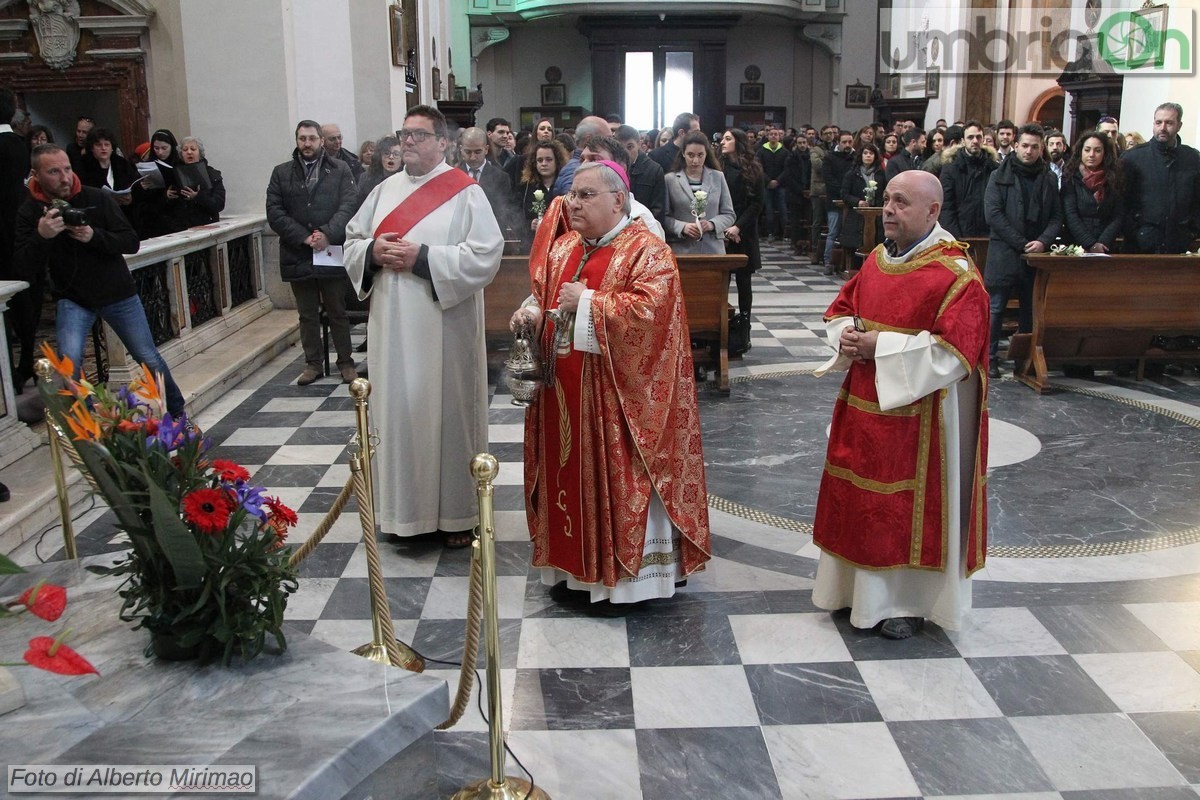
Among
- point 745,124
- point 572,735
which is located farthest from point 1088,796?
point 745,124

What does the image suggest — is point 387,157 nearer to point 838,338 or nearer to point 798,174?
point 838,338

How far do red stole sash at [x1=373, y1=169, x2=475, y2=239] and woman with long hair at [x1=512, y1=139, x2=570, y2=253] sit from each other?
2.65m

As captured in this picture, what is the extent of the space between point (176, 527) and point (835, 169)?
502 inches

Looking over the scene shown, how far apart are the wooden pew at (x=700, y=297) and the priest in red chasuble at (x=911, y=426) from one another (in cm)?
357

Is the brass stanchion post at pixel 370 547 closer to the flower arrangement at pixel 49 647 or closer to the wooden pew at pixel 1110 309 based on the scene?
the flower arrangement at pixel 49 647

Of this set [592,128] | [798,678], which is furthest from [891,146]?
[798,678]

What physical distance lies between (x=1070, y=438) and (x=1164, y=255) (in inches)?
80.6

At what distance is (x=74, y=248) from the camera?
5.55 meters

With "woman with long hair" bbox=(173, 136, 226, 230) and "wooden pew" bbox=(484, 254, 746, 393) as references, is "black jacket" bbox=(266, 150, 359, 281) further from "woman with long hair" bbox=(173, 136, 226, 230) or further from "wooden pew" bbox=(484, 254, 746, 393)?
"woman with long hair" bbox=(173, 136, 226, 230)

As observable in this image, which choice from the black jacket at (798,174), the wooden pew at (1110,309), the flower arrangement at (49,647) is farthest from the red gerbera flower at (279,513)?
the black jacket at (798,174)

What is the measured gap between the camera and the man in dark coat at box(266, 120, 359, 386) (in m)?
7.46

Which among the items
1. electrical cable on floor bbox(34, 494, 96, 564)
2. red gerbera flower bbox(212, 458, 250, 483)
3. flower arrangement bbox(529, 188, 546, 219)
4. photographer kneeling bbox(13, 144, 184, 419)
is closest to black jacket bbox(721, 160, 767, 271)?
flower arrangement bbox(529, 188, 546, 219)

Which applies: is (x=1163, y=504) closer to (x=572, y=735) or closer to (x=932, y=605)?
(x=932, y=605)

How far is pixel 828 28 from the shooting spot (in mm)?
25172
